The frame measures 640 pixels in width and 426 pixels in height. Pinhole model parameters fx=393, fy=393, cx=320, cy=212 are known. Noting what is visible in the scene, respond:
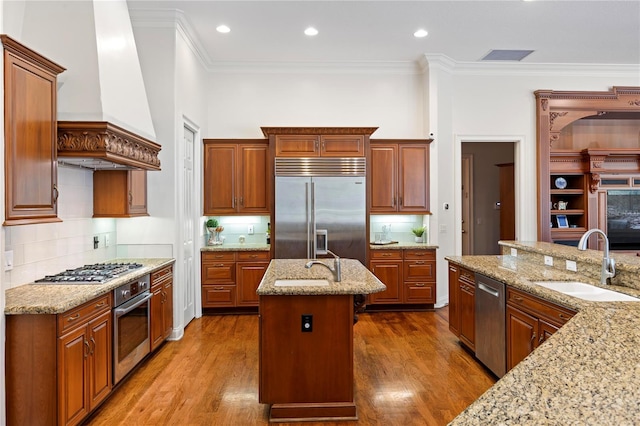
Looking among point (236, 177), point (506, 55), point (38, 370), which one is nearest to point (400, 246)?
point (236, 177)

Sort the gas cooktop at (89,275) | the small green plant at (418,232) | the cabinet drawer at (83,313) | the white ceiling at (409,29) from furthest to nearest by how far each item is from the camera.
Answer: the small green plant at (418,232), the white ceiling at (409,29), the gas cooktop at (89,275), the cabinet drawer at (83,313)

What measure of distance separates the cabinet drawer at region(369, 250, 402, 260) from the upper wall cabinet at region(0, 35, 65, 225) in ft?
12.2

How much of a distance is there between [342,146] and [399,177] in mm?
939

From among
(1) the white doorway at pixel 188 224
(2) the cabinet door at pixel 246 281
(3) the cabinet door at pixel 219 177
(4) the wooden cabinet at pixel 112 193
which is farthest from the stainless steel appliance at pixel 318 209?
(4) the wooden cabinet at pixel 112 193

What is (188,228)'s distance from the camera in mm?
4812

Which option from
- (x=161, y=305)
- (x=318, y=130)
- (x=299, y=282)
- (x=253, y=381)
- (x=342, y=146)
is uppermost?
(x=318, y=130)

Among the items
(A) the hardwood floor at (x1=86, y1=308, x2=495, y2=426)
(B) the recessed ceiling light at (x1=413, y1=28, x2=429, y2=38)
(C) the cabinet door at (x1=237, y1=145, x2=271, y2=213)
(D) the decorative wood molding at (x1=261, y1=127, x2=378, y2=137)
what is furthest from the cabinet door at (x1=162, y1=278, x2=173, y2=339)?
(B) the recessed ceiling light at (x1=413, y1=28, x2=429, y2=38)

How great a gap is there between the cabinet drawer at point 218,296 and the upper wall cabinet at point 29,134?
283cm

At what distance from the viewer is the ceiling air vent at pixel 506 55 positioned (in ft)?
17.5

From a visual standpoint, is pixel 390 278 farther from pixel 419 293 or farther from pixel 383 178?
pixel 383 178

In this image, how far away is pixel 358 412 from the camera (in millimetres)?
2736

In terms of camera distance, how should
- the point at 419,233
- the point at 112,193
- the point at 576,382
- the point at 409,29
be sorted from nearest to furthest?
the point at 576,382 < the point at 112,193 < the point at 409,29 < the point at 419,233

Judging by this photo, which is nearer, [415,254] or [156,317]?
[156,317]

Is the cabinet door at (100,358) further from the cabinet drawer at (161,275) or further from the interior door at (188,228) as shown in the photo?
the interior door at (188,228)
